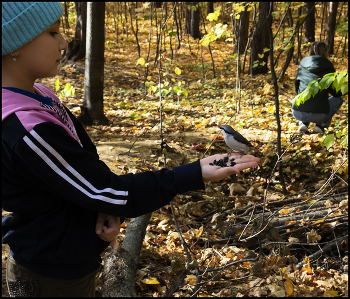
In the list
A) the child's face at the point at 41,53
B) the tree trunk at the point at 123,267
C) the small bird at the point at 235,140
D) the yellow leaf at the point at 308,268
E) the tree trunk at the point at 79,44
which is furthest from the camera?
the tree trunk at the point at 79,44

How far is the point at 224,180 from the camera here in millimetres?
4102

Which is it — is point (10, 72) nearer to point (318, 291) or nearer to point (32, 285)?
point (32, 285)

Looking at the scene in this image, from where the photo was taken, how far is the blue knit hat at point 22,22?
3.34ft

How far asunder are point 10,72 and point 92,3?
4.86m

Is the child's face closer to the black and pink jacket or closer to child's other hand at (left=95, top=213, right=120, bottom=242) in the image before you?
the black and pink jacket

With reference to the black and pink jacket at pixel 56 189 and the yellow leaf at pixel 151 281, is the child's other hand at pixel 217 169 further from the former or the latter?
the yellow leaf at pixel 151 281

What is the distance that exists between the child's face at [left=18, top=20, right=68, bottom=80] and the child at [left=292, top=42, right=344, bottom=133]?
4.60 m

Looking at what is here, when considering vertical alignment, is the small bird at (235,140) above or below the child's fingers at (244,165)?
below

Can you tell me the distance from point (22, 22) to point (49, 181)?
553mm

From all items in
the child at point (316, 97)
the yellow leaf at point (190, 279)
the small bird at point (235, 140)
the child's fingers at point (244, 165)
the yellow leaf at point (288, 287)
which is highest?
the child's fingers at point (244, 165)

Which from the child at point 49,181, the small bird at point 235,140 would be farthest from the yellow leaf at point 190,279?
the child at point 49,181

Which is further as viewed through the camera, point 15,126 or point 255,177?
point 255,177

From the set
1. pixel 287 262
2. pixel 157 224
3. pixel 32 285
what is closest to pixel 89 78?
pixel 157 224

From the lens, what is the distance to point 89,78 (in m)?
5.64
